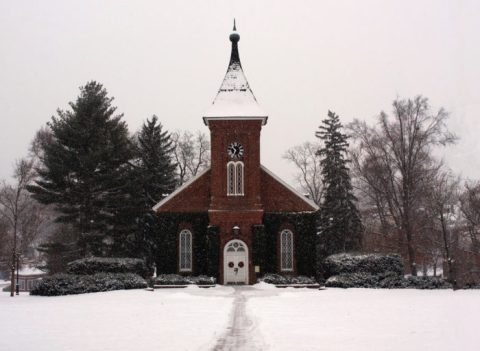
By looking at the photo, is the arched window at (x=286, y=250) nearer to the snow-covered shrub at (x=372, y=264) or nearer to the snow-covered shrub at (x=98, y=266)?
the snow-covered shrub at (x=372, y=264)

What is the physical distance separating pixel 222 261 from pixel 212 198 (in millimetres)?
4040

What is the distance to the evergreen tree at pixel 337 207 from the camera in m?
41.6

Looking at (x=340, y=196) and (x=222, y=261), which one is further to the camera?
(x=340, y=196)

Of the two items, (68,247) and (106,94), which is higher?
(106,94)

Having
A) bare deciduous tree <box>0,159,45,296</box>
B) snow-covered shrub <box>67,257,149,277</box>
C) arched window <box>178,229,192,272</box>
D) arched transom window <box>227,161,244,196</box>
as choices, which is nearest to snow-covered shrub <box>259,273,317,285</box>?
arched window <box>178,229,192,272</box>

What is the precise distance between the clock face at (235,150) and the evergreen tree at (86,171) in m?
10.6

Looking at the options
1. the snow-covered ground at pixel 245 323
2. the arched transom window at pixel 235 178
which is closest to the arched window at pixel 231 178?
the arched transom window at pixel 235 178

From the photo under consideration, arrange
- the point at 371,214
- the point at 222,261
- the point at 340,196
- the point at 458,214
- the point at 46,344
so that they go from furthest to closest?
1. the point at 458,214
2. the point at 371,214
3. the point at 340,196
4. the point at 222,261
5. the point at 46,344

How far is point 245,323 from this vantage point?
50.4 feet

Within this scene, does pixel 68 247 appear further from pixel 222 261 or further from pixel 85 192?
pixel 222 261

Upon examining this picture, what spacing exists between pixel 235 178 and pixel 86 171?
12280mm

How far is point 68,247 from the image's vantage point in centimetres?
3947

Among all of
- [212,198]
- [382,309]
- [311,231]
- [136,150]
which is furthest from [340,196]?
[382,309]

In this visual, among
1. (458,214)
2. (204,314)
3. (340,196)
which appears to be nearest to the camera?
(204,314)
